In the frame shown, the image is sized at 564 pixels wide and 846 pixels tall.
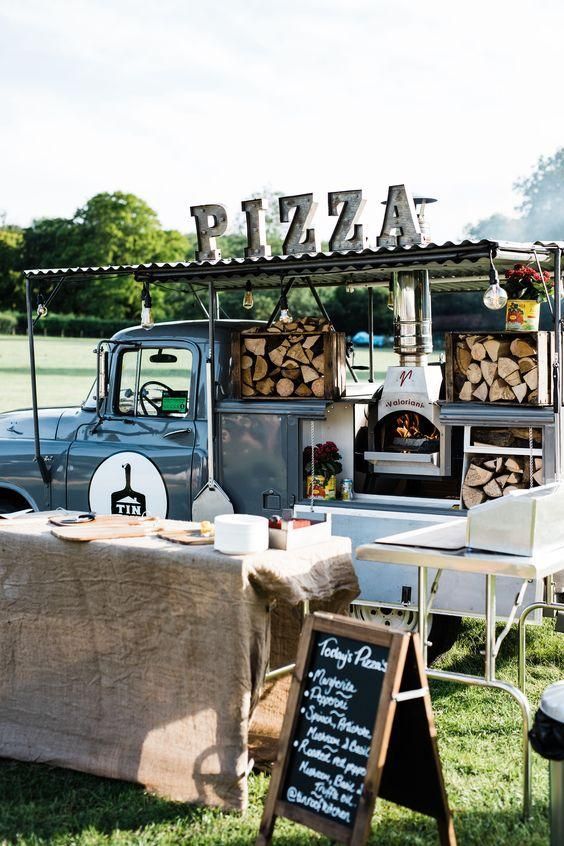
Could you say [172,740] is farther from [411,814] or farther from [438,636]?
[438,636]

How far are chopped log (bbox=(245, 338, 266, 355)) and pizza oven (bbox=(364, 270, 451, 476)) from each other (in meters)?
0.85

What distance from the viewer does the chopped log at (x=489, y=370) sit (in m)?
6.05

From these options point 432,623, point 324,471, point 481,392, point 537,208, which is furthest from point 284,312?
point 537,208

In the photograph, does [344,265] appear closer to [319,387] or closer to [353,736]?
[319,387]

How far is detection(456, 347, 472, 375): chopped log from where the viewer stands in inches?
243

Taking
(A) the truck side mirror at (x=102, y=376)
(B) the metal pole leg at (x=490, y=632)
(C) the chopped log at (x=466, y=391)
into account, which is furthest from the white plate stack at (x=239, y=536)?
(A) the truck side mirror at (x=102, y=376)

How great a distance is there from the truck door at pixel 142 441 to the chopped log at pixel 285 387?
2.09ft

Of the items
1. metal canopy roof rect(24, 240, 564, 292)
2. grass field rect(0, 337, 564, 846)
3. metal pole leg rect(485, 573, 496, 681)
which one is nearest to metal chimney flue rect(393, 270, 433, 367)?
metal canopy roof rect(24, 240, 564, 292)

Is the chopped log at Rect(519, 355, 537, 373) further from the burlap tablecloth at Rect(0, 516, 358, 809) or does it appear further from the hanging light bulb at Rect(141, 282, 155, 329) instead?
the hanging light bulb at Rect(141, 282, 155, 329)

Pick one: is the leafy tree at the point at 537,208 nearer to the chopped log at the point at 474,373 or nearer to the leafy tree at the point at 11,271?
the leafy tree at the point at 11,271

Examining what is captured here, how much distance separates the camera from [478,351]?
20.1 feet

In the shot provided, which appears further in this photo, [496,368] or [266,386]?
[266,386]

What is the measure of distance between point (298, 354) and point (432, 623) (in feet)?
6.50

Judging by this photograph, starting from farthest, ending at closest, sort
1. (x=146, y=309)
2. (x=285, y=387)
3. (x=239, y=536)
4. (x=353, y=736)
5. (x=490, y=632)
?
1. (x=146, y=309)
2. (x=285, y=387)
3. (x=490, y=632)
4. (x=239, y=536)
5. (x=353, y=736)
